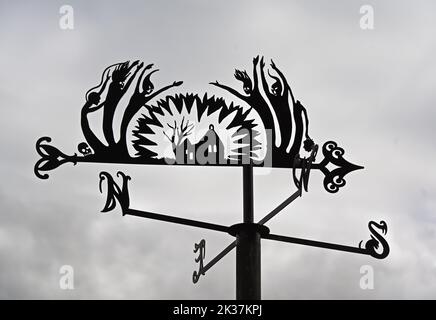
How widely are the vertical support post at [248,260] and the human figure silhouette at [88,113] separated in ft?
3.15

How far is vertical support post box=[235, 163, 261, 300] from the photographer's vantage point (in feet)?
10.6

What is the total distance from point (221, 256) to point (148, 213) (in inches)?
19.4

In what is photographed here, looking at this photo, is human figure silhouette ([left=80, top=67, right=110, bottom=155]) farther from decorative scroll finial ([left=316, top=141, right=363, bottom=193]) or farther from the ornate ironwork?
decorative scroll finial ([left=316, top=141, right=363, bottom=193])

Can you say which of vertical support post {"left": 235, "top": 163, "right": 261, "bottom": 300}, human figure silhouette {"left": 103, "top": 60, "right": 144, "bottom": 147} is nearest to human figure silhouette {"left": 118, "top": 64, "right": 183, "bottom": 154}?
human figure silhouette {"left": 103, "top": 60, "right": 144, "bottom": 147}

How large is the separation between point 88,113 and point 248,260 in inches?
53.2

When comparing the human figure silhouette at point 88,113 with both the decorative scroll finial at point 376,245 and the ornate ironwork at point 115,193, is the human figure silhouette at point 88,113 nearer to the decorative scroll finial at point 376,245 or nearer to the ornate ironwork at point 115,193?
the ornate ironwork at point 115,193

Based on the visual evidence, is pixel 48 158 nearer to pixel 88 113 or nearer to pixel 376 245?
pixel 88 113

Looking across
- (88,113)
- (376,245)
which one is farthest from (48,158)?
(376,245)

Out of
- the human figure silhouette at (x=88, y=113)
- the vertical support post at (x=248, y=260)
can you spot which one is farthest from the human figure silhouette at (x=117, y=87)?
the vertical support post at (x=248, y=260)

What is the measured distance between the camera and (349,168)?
393 cm

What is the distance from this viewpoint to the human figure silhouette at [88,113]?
369cm

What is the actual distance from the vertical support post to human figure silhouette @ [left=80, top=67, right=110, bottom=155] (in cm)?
96
